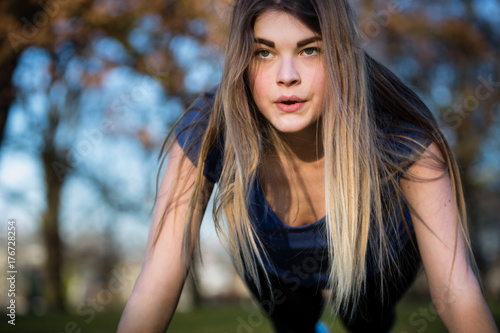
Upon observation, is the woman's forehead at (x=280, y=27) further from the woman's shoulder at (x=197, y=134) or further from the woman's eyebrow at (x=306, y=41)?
the woman's shoulder at (x=197, y=134)

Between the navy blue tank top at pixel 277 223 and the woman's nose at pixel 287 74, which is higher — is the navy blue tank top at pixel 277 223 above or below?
below

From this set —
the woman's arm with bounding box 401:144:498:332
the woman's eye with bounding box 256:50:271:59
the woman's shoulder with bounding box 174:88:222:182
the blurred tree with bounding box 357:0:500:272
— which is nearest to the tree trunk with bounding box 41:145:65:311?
the blurred tree with bounding box 357:0:500:272

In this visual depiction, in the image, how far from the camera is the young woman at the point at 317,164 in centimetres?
179

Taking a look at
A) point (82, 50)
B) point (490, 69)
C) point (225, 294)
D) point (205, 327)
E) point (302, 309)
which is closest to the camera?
point (302, 309)

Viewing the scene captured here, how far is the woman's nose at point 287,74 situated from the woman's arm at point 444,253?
1.95ft

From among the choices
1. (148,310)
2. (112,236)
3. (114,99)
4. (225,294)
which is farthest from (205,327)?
(225,294)

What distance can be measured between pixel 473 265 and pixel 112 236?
13295mm

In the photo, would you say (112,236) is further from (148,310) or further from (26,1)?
(148,310)

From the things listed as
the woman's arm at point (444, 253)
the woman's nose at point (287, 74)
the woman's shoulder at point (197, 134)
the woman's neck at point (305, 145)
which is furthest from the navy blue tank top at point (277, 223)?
the woman's nose at point (287, 74)

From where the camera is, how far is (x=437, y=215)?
1.82 m

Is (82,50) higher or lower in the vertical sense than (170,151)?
higher

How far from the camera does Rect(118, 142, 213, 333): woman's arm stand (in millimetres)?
1801

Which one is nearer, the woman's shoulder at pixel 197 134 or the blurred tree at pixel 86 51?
the woman's shoulder at pixel 197 134

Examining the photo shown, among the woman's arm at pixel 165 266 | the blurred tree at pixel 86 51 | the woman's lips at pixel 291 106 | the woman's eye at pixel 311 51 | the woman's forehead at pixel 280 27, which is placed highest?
the blurred tree at pixel 86 51
